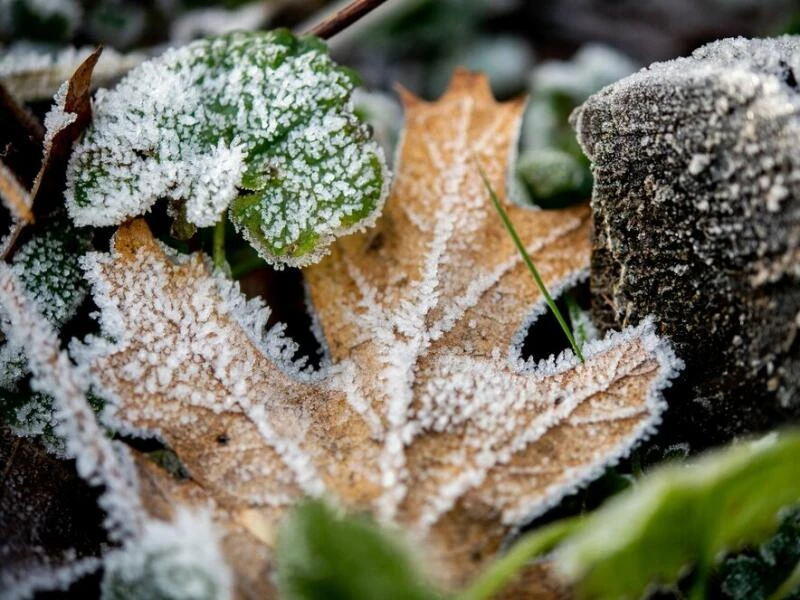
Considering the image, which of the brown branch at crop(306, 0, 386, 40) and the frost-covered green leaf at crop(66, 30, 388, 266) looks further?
the brown branch at crop(306, 0, 386, 40)

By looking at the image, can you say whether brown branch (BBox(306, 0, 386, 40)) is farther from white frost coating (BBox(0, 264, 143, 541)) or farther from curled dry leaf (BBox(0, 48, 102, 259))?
white frost coating (BBox(0, 264, 143, 541))

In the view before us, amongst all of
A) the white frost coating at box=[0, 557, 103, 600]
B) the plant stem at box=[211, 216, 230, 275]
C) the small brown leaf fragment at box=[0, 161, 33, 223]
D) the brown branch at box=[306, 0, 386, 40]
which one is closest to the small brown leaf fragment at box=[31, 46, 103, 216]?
the small brown leaf fragment at box=[0, 161, 33, 223]

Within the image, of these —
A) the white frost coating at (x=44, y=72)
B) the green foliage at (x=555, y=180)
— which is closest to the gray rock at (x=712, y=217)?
the green foliage at (x=555, y=180)

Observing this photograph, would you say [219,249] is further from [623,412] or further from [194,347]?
[623,412]

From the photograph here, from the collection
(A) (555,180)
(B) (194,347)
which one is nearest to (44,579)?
(B) (194,347)

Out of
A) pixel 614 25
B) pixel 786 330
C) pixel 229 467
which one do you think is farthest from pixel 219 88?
pixel 614 25
